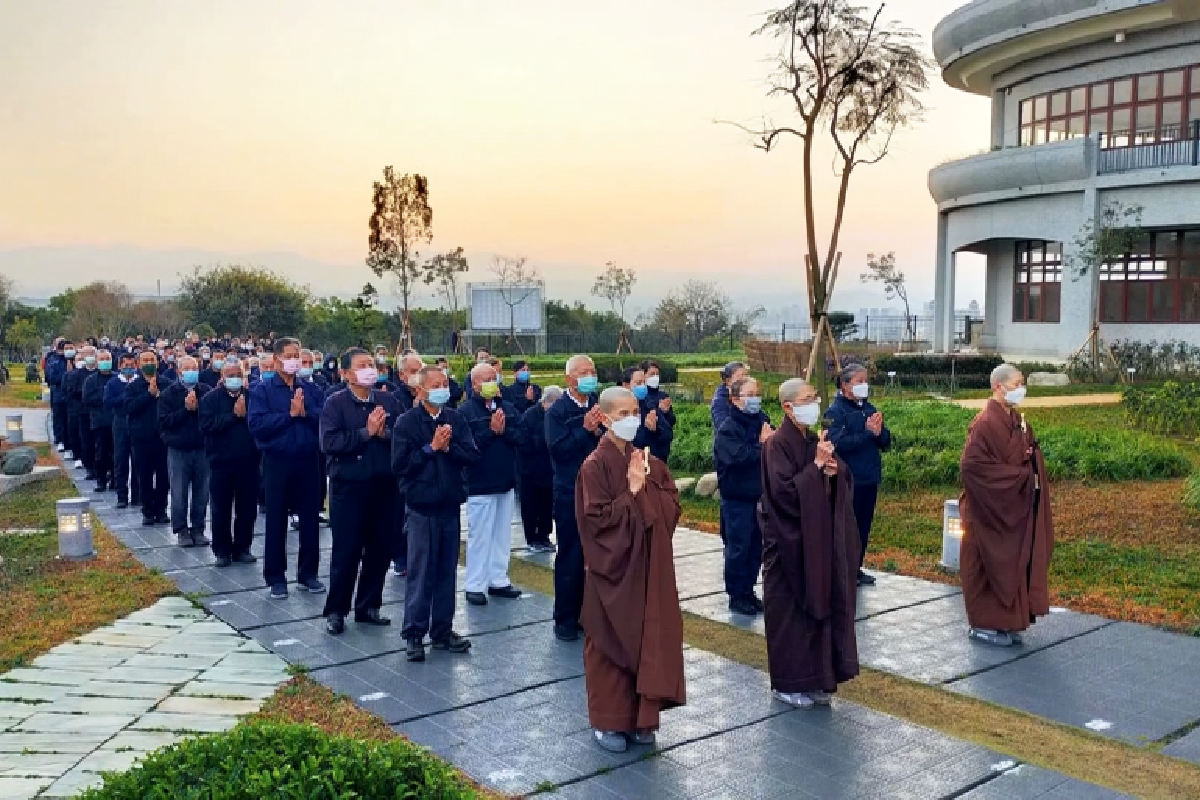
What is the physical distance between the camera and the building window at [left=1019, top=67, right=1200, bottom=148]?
29266mm

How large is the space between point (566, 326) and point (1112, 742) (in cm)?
4624

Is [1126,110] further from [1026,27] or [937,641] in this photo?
[937,641]

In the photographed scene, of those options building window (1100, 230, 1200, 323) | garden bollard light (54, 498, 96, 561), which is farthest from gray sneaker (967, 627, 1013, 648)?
building window (1100, 230, 1200, 323)

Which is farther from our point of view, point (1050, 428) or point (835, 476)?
point (1050, 428)

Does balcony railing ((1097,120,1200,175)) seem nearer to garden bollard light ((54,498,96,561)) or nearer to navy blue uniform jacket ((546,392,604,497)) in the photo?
navy blue uniform jacket ((546,392,604,497))

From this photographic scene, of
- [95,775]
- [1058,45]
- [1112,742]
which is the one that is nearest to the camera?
[95,775]

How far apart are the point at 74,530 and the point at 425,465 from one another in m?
5.18

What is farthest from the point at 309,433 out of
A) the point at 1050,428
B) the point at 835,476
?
the point at 1050,428

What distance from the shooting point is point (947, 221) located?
3556 cm

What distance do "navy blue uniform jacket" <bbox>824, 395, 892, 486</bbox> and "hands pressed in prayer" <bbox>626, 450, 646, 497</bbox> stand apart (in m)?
3.55

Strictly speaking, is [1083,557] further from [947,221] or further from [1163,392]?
[947,221]

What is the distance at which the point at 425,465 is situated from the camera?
24.6 feet

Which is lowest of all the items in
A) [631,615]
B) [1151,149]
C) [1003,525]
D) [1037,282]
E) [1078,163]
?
[631,615]

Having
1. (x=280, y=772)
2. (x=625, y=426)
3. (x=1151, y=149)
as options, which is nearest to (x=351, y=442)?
(x=625, y=426)
